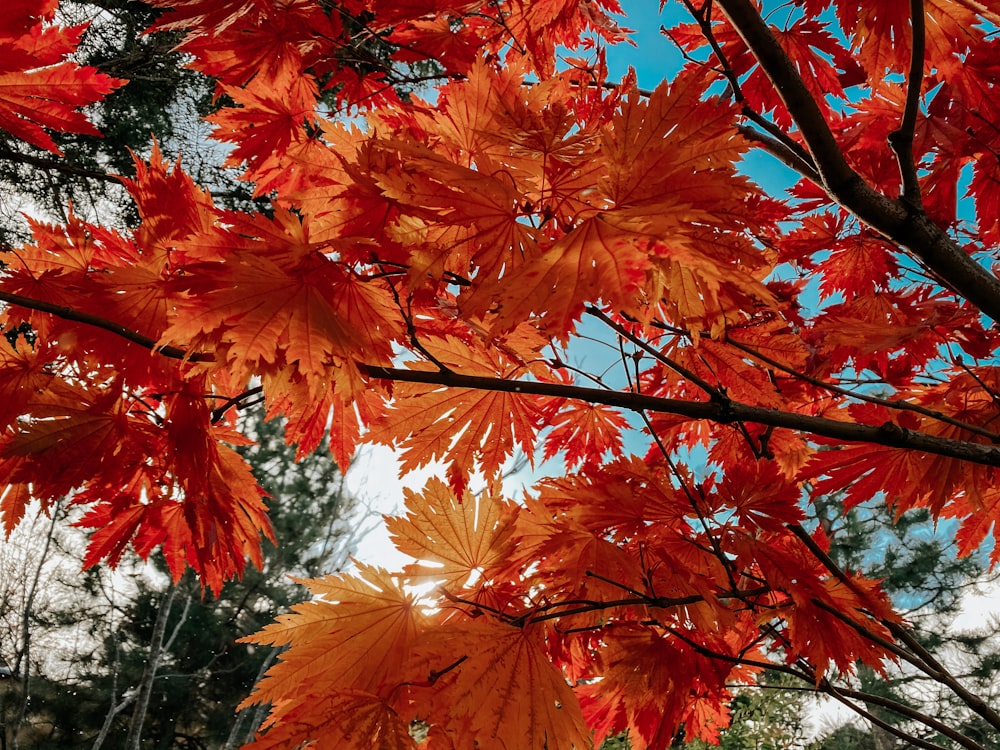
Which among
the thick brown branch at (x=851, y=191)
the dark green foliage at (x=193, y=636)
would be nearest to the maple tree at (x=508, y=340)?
the thick brown branch at (x=851, y=191)

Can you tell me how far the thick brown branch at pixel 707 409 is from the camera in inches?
36.0

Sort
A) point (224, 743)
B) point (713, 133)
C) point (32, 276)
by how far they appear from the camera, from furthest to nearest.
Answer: point (224, 743), point (32, 276), point (713, 133)

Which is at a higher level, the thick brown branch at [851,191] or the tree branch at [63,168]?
the tree branch at [63,168]

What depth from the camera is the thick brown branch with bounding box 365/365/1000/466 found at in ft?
3.00

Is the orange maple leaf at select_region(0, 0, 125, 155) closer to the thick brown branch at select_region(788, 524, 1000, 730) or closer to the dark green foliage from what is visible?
the thick brown branch at select_region(788, 524, 1000, 730)

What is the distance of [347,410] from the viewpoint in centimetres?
133

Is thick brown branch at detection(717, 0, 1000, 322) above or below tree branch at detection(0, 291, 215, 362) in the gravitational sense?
above

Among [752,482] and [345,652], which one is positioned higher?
[752,482]

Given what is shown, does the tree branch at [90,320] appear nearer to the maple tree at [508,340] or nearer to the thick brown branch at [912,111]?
the maple tree at [508,340]

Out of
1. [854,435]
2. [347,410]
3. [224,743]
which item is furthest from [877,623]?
[224,743]

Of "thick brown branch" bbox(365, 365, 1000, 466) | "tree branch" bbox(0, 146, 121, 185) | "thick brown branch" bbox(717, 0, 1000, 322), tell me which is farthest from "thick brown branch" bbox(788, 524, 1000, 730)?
"tree branch" bbox(0, 146, 121, 185)

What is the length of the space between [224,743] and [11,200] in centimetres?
1124

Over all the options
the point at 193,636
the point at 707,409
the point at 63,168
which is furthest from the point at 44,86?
the point at 193,636

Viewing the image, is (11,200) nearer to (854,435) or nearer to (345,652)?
(345,652)
